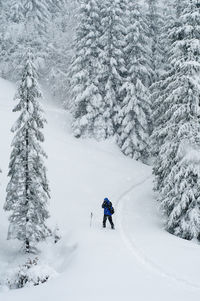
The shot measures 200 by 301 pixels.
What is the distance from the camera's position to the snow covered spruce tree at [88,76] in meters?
33.5

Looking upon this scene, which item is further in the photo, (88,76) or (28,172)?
(88,76)

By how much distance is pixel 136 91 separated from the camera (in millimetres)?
33156

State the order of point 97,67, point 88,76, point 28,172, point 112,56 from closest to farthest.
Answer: point 28,172, point 97,67, point 88,76, point 112,56

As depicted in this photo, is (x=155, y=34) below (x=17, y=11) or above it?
below

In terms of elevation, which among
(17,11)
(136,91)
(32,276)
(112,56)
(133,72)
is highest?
(17,11)

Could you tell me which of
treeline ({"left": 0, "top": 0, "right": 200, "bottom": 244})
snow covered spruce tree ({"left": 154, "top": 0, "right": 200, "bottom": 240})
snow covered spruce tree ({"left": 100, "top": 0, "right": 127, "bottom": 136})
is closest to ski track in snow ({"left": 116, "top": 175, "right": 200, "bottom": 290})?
snow covered spruce tree ({"left": 154, "top": 0, "right": 200, "bottom": 240})

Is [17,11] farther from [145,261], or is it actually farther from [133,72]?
[145,261]

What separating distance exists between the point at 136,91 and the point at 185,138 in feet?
49.7

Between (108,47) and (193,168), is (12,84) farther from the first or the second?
(193,168)

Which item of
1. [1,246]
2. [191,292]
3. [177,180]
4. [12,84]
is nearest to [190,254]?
[191,292]

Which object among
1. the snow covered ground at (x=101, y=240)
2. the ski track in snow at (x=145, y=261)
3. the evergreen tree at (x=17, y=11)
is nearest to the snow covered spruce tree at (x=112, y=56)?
the snow covered ground at (x=101, y=240)

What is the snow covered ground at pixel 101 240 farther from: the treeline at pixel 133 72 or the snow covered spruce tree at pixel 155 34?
the snow covered spruce tree at pixel 155 34

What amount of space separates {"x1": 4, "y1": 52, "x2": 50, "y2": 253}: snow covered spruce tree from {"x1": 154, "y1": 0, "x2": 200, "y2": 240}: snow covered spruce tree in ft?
24.5

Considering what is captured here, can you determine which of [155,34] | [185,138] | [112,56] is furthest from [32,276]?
[155,34]
